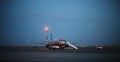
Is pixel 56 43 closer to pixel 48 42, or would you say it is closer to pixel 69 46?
pixel 48 42

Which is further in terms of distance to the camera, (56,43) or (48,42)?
(48,42)

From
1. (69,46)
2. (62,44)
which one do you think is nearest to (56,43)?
(62,44)

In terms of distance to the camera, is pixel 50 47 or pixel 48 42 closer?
pixel 50 47

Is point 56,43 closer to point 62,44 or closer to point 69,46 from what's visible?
point 62,44

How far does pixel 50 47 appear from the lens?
8006 centimetres

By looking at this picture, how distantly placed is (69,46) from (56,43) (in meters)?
13.2

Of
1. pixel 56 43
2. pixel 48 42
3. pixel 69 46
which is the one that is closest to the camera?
pixel 56 43

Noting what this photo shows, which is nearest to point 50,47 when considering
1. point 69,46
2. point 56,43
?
point 56,43

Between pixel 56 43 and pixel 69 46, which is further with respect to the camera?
pixel 69 46

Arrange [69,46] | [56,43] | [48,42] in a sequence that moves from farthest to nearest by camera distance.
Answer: [69,46] → [48,42] → [56,43]

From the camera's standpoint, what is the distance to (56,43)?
79.6 metres

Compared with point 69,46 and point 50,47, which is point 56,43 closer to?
point 50,47

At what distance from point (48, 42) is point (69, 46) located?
1002 centimetres

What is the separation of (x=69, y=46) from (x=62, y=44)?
37.5 ft
